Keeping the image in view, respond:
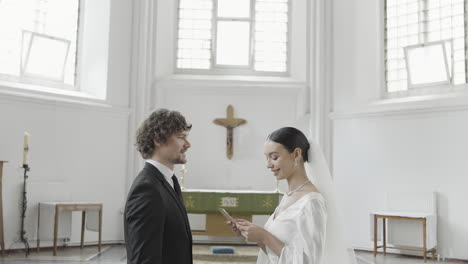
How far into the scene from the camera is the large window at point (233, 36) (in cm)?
1034

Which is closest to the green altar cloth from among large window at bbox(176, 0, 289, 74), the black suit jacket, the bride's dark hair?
large window at bbox(176, 0, 289, 74)

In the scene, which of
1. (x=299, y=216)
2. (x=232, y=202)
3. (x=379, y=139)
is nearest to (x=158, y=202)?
(x=299, y=216)

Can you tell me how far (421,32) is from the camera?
30.0 feet

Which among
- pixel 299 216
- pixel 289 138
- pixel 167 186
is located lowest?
Result: pixel 299 216

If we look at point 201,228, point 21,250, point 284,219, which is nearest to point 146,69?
point 201,228

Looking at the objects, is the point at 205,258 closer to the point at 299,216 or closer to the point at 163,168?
the point at 299,216

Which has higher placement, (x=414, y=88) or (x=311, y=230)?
(x=414, y=88)

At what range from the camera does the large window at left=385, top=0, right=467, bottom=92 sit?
8695 mm

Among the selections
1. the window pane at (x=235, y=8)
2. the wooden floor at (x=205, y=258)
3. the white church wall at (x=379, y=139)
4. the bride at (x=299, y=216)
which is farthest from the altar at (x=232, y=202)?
the bride at (x=299, y=216)

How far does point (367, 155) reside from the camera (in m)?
8.99

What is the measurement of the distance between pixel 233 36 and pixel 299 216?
8062mm

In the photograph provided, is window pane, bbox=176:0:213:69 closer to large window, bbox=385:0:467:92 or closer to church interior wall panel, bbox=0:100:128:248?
church interior wall panel, bbox=0:100:128:248

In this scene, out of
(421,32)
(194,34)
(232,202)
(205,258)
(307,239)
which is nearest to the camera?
(307,239)

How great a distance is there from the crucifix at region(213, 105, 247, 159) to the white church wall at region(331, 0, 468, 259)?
1680 millimetres
